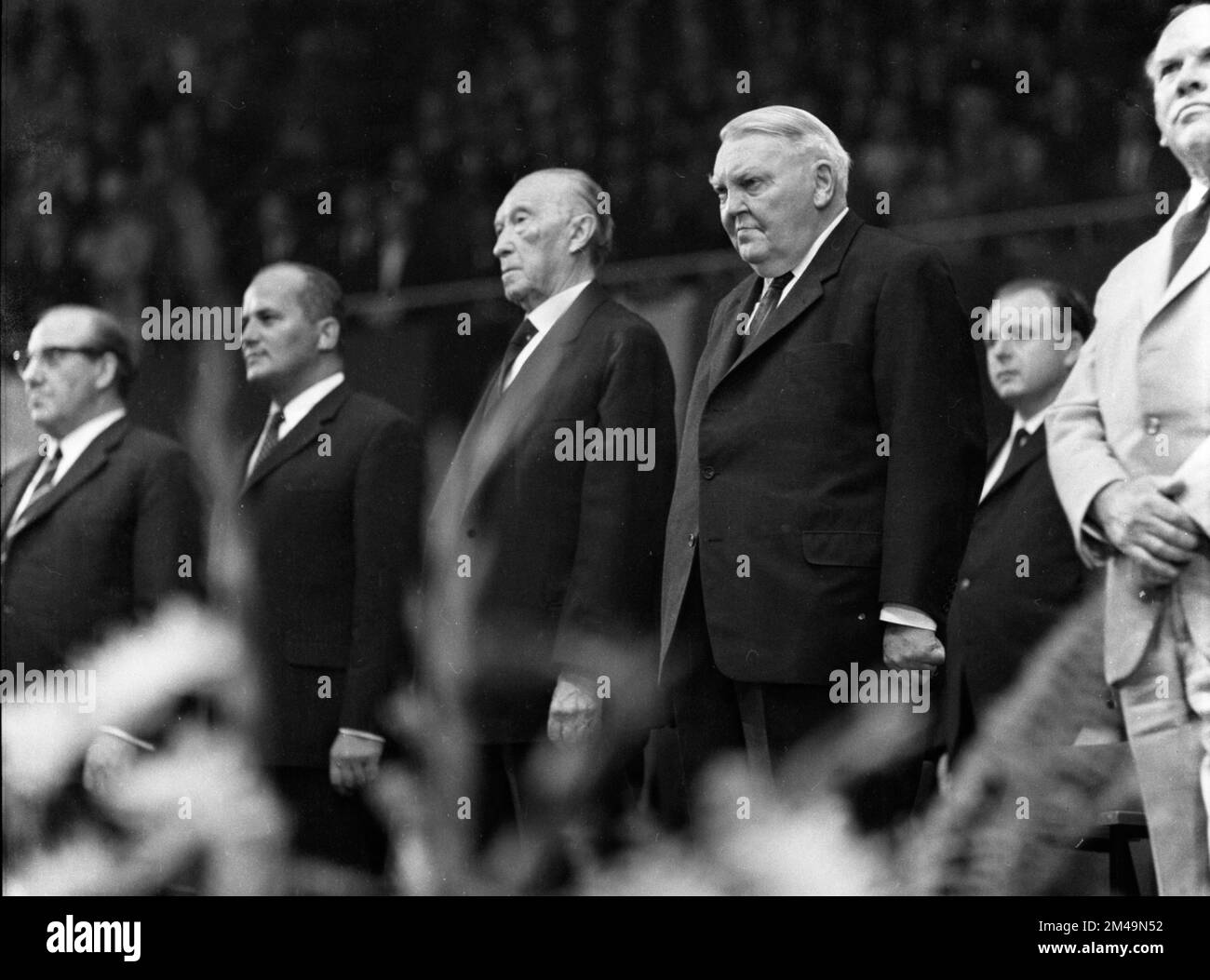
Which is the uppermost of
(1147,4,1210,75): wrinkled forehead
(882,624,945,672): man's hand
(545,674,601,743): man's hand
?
(1147,4,1210,75): wrinkled forehead

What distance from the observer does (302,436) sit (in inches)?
201

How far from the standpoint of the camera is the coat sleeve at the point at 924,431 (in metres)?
4.55

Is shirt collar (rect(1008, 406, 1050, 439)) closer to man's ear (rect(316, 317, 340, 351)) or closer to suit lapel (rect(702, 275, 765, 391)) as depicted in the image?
suit lapel (rect(702, 275, 765, 391))

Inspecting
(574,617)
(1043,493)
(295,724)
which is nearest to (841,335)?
(1043,493)

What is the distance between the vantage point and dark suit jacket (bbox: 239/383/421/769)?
5012 millimetres

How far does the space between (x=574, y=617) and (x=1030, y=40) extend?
1.93m

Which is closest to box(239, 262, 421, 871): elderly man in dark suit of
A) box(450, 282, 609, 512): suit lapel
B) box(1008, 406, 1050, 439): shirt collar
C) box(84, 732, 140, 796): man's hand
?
box(450, 282, 609, 512): suit lapel

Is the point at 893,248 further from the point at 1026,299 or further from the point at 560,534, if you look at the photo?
the point at 560,534

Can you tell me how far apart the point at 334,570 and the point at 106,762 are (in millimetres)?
852

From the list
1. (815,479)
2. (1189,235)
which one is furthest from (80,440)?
(1189,235)

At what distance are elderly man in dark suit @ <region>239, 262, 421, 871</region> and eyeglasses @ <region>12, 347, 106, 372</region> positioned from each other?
1.88 ft

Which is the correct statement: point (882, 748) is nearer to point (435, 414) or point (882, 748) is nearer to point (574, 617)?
point (574, 617)

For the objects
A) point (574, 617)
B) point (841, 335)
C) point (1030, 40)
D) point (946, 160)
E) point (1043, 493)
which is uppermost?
point (1030, 40)

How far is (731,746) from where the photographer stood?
15.5 ft
